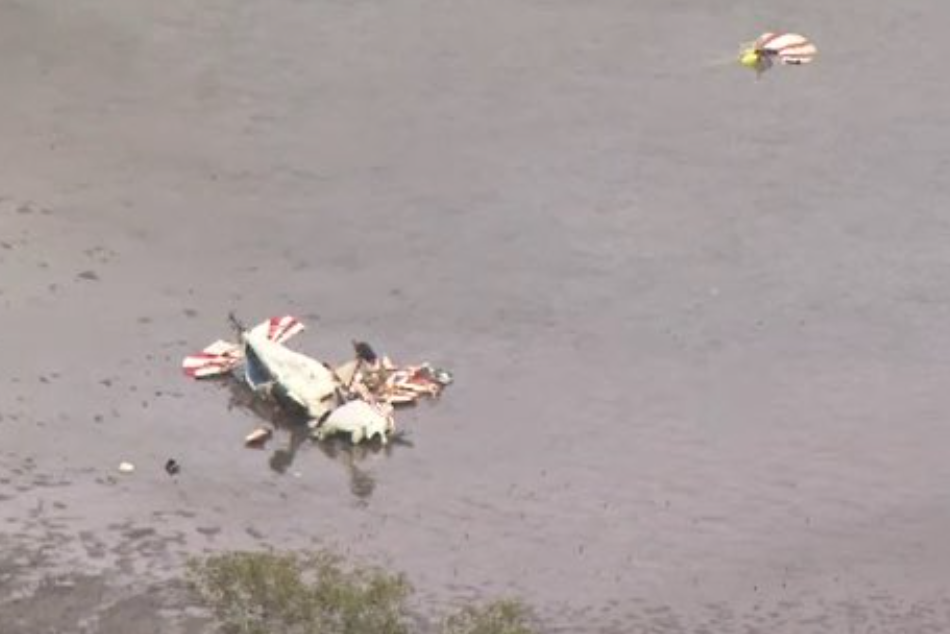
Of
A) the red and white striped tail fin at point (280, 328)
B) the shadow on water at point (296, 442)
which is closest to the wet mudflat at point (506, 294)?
the shadow on water at point (296, 442)

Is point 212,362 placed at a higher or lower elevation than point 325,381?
higher

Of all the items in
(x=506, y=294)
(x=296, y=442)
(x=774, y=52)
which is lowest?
(x=296, y=442)

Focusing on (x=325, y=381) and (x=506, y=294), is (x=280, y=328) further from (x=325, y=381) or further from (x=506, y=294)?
(x=506, y=294)

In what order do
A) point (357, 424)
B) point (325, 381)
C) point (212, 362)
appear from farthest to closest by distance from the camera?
point (212, 362), point (325, 381), point (357, 424)

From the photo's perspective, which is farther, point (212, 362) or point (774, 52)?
point (774, 52)

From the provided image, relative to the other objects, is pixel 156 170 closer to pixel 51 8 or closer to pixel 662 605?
pixel 51 8

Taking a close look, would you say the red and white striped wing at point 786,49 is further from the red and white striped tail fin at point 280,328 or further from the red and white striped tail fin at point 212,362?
the red and white striped tail fin at point 212,362

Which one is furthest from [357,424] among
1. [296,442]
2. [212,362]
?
[212,362]
